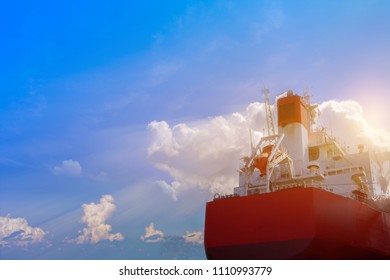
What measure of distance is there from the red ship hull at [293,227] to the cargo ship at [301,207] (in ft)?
0.13

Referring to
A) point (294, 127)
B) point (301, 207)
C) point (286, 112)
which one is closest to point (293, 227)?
point (301, 207)

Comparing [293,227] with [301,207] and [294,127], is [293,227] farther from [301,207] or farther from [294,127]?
[294,127]

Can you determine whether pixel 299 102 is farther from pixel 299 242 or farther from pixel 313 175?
pixel 299 242

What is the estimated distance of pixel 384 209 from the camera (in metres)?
21.7

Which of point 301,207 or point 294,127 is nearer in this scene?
point 301,207

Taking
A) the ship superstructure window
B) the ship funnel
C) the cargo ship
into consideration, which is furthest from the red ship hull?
the ship superstructure window

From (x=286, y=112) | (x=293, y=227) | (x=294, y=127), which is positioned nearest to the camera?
(x=293, y=227)

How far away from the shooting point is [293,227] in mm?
17391

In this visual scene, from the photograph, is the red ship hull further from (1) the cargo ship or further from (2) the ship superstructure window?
(2) the ship superstructure window

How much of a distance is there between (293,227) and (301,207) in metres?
0.89

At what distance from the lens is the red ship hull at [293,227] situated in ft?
56.6
